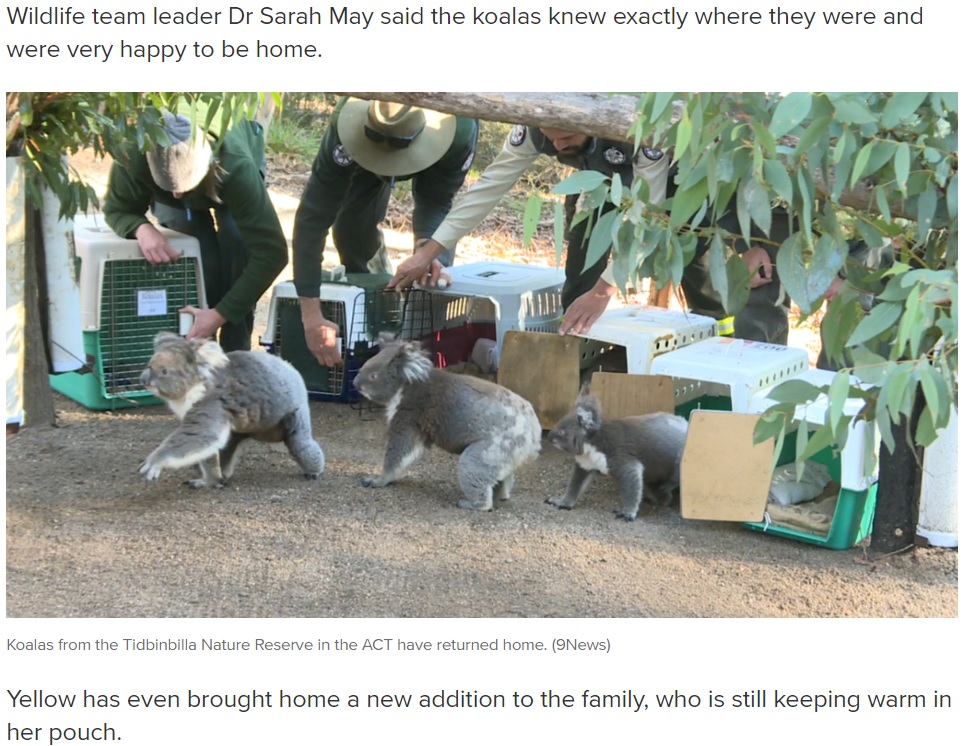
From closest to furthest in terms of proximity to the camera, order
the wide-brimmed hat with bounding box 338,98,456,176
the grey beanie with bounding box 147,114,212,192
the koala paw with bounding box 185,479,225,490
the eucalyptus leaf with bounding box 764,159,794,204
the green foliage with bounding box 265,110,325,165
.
A: the eucalyptus leaf with bounding box 764,159,794,204 < the koala paw with bounding box 185,479,225,490 < the grey beanie with bounding box 147,114,212,192 < the wide-brimmed hat with bounding box 338,98,456,176 < the green foliage with bounding box 265,110,325,165

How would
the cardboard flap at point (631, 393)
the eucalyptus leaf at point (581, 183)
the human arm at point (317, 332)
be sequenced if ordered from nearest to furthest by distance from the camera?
the eucalyptus leaf at point (581, 183) < the cardboard flap at point (631, 393) < the human arm at point (317, 332)

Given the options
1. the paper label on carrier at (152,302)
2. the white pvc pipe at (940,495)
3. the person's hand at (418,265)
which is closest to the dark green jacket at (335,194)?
the person's hand at (418,265)

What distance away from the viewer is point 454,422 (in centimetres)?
463

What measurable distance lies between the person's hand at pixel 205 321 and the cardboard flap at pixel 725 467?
2.58m

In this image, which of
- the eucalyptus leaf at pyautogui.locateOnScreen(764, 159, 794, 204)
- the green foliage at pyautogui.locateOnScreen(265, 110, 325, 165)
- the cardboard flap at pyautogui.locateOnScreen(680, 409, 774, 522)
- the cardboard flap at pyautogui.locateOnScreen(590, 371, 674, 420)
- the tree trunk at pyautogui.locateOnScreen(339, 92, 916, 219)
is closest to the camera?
the eucalyptus leaf at pyautogui.locateOnScreen(764, 159, 794, 204)

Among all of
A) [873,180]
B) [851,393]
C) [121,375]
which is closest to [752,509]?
[873,180]

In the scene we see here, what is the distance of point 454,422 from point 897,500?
182 centimetres

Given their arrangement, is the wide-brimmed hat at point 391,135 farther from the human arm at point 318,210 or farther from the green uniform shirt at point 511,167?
the green uniform shirt at point 511,167

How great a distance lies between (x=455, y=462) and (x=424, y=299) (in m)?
1.12

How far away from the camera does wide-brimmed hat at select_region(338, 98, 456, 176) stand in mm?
5426

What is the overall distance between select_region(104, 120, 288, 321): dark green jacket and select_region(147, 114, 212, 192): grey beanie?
0.48 feet

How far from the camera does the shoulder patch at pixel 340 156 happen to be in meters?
5.62

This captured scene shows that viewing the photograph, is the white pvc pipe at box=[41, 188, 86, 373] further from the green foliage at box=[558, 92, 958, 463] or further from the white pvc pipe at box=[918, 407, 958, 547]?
the white pvc pipe at box=[918, 407, 958, 547]

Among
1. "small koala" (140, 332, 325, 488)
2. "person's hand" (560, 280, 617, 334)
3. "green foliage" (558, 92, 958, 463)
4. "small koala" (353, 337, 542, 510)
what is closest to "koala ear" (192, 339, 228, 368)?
"small koala" (140, 332, 325, 488)
